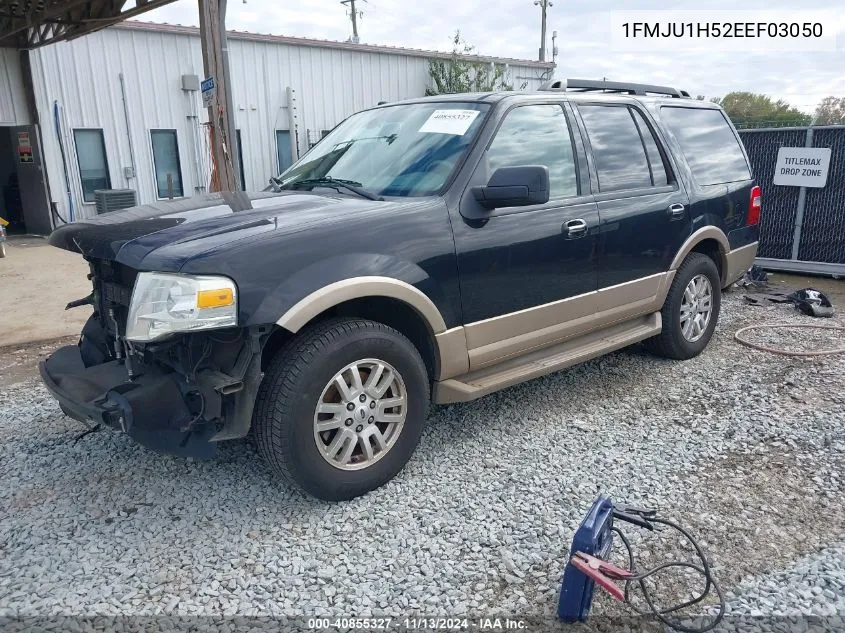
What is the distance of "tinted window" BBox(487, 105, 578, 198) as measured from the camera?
376 cm

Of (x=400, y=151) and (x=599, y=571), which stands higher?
(x=400, y=151)

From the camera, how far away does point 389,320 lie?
343cm

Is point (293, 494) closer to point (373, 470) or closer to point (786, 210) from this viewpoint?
point (373, 470)

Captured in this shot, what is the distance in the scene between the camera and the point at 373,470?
3.23 m

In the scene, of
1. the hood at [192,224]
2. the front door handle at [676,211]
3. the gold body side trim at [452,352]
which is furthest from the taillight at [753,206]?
the hood at [192,224]

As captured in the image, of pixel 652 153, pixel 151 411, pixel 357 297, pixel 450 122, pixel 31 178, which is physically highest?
pixel 450 122

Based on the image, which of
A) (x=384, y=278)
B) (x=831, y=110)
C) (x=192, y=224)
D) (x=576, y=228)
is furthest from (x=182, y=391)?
(x=831, y=110)

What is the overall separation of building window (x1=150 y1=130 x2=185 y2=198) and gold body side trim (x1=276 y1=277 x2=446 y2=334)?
40.7 feet

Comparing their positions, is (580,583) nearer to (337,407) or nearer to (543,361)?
(337,407)

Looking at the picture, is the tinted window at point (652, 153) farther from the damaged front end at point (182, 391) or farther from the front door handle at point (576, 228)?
the damaged front end at point (182, 391)

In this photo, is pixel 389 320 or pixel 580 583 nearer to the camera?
pixel 580 583

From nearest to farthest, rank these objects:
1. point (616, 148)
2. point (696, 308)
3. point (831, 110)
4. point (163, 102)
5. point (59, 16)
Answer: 1. point (616, 148)
2. point (696, 308)
3. point (59, 16)
4. point (163, 102)
5. point (831, 110)

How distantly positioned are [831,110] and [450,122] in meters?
25.3

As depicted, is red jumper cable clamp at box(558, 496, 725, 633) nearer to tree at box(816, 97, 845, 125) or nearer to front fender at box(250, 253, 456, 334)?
front fender at box(250, 253, 456, 334)
